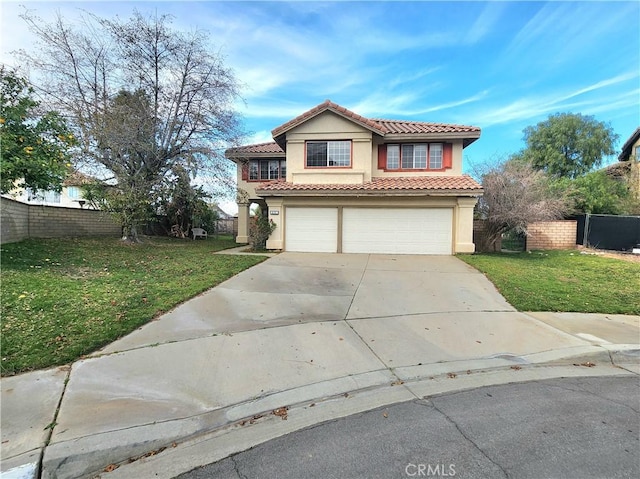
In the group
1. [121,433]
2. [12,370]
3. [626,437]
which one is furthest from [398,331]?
[12,370]

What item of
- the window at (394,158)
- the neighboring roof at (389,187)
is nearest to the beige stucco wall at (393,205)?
the neighboring roof at (389,187)

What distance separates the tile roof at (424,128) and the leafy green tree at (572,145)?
62.5 feet

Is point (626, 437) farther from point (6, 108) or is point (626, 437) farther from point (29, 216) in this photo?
point (29, 216)

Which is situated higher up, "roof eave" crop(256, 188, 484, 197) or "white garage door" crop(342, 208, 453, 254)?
"roof eave" crop(256, 188, 484, 197)

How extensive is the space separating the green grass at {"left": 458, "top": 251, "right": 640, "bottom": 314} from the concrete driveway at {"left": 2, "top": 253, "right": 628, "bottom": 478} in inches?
35.8

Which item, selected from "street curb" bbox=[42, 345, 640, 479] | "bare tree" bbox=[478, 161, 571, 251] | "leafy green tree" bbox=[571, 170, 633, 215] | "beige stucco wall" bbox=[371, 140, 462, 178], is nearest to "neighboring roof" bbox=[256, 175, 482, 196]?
"beige stucco wall" bbox=[371, 140, 462, 178]

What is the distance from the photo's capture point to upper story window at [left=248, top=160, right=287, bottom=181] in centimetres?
2073

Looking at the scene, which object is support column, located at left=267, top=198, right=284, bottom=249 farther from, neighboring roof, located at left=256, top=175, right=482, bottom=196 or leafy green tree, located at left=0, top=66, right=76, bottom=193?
leafy green tree, located at left=0, top=66, right=76, bottom=193

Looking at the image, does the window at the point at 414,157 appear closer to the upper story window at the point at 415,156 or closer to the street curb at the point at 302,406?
the upper story window at the point at 415,156

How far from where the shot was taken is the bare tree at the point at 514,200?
14.5 meters

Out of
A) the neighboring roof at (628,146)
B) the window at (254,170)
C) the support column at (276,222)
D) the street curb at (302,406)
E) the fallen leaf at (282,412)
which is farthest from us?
the neighboring roof at (628,146)

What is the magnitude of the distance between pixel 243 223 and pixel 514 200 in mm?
13798

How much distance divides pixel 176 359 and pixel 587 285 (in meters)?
9.94

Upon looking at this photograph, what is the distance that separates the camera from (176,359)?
4.66m
